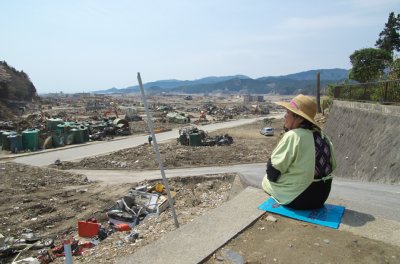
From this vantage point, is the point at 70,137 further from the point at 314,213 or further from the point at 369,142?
the point at 314,213

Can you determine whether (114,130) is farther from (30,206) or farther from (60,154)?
(30,206)

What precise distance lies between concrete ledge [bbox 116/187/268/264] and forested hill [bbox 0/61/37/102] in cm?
6952

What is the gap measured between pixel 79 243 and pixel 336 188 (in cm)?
748

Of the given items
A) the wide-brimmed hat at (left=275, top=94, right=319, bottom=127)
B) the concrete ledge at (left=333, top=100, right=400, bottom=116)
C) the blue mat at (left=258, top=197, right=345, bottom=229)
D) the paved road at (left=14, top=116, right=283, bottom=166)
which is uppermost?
the wide-brimmed hat at (left=275, top=94, right=319, bottom=127)

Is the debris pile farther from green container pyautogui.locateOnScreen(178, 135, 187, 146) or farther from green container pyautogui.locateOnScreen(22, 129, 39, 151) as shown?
green container pyautogui.locateOnScreen(22, 129, 39, 151)

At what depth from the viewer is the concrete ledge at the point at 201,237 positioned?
3697 millimetres

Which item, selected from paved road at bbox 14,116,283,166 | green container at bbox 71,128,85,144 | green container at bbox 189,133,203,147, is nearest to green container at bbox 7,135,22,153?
paved road at bbox 14,116,283,166

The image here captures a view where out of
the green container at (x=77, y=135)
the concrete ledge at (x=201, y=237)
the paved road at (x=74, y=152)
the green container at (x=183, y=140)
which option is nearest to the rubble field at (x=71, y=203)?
the concrete ledge at (x=201, y=237)

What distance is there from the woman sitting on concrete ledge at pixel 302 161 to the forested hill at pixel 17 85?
2757 inches

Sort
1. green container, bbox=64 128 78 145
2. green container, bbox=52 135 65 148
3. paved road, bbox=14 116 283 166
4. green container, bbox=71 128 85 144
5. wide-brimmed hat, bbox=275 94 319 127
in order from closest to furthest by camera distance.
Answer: wide-brimmed hat, bbox=275 94 319 127 < paved road, bbox=14 116 283 166 < green container, bbox=52 135 65 148 < green container, bbox=64 128 78 145 < green container, bbox=71 128 85 144

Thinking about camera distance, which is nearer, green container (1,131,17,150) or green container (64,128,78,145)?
green container (1,131,17,150)

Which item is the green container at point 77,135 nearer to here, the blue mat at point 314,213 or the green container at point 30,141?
the green container at point 30,141

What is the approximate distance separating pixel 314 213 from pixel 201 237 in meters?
1.60

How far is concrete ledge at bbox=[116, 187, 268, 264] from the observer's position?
12.1 ft
